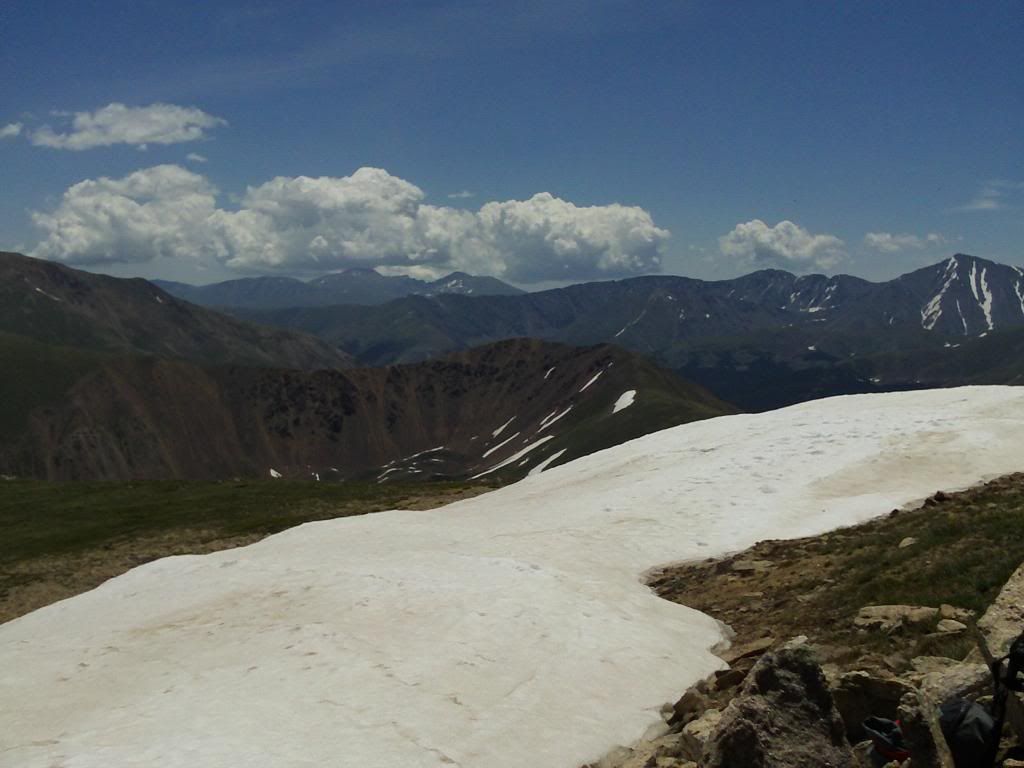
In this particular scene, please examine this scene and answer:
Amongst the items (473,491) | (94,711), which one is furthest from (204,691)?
(473,491)

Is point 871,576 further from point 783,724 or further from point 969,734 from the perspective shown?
point 969,734

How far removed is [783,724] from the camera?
8.82 meters

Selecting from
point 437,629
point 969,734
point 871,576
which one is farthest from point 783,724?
point 871,576

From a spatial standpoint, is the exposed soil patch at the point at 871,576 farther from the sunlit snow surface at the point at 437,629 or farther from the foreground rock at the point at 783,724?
the foreground rock at the point at 783,724

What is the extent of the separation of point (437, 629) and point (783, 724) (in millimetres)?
9068

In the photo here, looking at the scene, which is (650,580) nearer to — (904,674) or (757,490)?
(757,490)

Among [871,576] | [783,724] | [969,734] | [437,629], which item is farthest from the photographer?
[871,576]

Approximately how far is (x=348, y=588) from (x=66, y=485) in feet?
246

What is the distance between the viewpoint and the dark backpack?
7.58 meters

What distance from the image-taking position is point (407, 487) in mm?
69000

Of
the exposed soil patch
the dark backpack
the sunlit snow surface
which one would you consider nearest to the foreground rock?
the dark backpack

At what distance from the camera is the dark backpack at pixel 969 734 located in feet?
24.9

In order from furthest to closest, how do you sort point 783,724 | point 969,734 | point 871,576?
point 871,576
point 783,724
point 969,734

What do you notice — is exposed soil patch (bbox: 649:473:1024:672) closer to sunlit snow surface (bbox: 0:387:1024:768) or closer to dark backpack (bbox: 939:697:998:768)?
sunlit snow surface (bbox: 0:387:1024:768)
